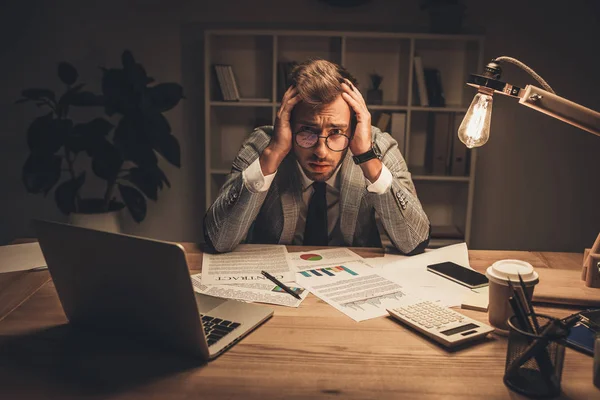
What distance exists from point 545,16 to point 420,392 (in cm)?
318

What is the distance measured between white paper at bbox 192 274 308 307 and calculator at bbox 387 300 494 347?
0.23m

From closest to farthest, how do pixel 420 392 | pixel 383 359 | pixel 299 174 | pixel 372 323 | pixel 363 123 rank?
pixel 420 392 < pixel 383 359 < pixel 372 323 < pixel 363 123 < pixel 299 174

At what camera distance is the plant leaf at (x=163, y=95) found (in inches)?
121

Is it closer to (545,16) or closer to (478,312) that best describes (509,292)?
(478,312)

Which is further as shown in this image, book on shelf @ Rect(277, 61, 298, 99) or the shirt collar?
book on shelf @ Rect(277, 61, 298, 99)

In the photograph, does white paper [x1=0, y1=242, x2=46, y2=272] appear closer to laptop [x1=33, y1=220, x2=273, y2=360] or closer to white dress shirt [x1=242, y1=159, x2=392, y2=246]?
laptop [x1=33, y1=220, x2=273, y2=360]

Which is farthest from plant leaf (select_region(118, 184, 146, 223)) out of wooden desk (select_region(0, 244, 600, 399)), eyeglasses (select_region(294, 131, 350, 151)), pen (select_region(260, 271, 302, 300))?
wooden desk (select_region(0, 244, 600, 399))

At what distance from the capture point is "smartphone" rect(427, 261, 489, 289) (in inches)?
52.4

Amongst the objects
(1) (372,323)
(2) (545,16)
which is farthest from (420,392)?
(2) (545,16)

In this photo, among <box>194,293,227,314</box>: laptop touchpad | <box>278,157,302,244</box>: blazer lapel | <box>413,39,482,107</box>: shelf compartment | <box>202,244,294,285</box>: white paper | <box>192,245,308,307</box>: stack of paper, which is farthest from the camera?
<box>413,39,482,107</box>: shelf compartment

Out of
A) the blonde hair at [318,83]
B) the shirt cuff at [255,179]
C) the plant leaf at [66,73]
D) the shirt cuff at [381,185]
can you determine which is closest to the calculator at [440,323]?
the shirt cuff at [381,185]

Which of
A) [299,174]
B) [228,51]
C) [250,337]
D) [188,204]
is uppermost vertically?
[228,51]

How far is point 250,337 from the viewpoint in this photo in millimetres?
1049

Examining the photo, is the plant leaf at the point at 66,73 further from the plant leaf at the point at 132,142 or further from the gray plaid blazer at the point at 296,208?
the gray plaid blazer at the point at 296,208
